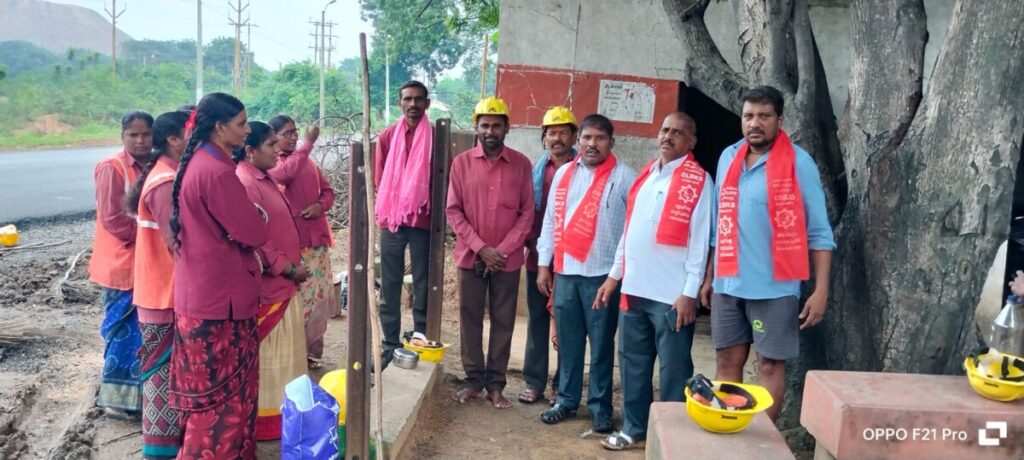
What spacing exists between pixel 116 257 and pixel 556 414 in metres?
A: 2.74

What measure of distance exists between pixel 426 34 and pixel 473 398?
2273 centimetres

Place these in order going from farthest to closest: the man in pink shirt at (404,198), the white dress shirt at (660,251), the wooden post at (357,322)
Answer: the man in pink shirt at (404,198) → the white dress shirt at (660,251) → the wooden post at (357,322)

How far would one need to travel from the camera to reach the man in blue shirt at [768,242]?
12.0 feet

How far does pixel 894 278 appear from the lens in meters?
Result: 3.80

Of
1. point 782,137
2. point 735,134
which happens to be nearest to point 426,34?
point 735,134

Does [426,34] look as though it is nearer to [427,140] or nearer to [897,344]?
[427,140]

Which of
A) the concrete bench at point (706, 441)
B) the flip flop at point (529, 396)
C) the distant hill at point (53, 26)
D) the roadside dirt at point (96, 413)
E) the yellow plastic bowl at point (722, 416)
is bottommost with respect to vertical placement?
the roadside dirt at point (96, 413)

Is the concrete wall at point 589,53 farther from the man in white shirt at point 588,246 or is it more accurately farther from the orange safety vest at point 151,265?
the orange safety vest at point 151,265

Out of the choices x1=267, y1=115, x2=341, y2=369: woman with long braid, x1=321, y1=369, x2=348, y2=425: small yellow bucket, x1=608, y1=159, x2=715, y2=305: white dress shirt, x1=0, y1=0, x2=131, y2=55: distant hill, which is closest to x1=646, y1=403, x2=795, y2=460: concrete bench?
x1=608, y1=159, x2=715, y2=305: white dress shirt

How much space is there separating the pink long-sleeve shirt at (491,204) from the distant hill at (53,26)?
72.7 m

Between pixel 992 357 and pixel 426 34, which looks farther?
pixel 426 34

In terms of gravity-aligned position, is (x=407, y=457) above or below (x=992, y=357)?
below

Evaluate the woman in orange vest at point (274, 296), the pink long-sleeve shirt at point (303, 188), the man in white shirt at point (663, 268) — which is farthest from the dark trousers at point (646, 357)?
the pink long-sleeve shirt at point (303, 188)

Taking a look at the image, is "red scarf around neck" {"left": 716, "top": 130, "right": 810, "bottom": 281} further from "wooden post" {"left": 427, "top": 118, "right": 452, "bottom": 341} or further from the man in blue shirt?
"wooden post" {"left": 427, "top": 118, "right": 452, "bottom": 341}
